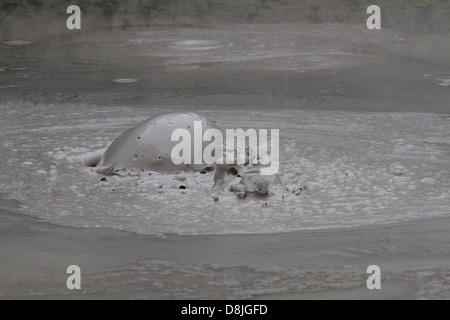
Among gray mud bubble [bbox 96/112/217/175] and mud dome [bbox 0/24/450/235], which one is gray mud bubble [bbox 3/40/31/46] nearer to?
mud dome [bbox 0/24/450/235]

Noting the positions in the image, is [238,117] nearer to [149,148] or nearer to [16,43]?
[149,148]

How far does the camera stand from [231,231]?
280 centimetres

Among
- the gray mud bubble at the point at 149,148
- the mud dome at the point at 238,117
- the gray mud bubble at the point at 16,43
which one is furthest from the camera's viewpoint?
the gray mud bubble at the point at 16,43

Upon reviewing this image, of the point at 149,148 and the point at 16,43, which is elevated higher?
the point at 16,43

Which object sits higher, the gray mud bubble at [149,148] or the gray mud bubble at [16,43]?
the gray mud bubble at [16,43]

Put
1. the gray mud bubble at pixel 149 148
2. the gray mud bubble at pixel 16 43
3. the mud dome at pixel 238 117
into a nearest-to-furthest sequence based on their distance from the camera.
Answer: the mud dome at pixel 238 117, the gray mud bubble at pixel 149 148, the gray mud bubble at pixel 16 43

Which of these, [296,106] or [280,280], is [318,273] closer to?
[280,280]

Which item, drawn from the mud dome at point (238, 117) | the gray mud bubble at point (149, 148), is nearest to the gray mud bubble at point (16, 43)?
the mud dome at point (238, 117)

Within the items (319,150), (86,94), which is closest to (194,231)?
(319,150)

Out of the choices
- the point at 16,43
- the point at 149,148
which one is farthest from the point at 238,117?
the point at 16,43

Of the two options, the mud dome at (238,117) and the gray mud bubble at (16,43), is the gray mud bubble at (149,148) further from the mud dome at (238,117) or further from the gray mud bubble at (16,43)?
the gray mud bubble at (16,43)

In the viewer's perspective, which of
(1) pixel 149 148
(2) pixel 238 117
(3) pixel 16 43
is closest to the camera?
(1) pixel 149 148

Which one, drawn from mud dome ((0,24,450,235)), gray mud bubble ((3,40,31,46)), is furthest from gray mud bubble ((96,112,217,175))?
gray mud bubble ((3,40,31,46))

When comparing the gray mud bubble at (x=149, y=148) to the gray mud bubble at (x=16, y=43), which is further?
the gray mud bubble at (x=16, y=43)
